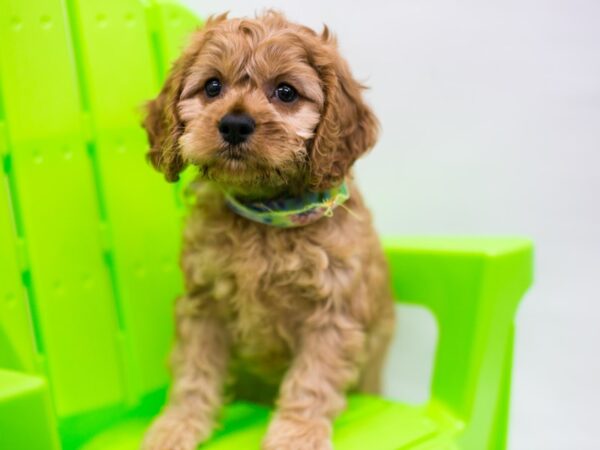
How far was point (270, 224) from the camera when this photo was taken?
1.50 metres

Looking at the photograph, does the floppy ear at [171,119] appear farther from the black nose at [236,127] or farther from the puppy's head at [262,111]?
the black nose at [236,127]

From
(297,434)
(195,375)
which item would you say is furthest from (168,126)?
(297,434)

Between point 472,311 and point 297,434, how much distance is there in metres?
0.47

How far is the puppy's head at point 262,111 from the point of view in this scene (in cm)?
131

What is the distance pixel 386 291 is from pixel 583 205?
0.71 metres

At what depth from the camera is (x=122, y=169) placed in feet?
5.61

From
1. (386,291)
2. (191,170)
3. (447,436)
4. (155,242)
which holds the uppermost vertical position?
(191,170)

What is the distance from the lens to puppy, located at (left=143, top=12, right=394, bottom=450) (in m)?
1.36

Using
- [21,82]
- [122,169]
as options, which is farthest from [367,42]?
[21,82]

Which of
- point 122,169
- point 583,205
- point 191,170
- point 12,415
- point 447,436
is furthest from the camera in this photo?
point 583,205

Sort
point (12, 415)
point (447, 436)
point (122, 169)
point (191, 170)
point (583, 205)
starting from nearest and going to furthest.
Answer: point (12, 415), point (447, 436), point (122, 169), point (191, 170), point (583, 205)

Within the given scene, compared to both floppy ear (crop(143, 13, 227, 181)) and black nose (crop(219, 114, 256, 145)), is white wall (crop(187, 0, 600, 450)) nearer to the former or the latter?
floppy ear (crop(143, 13, 227, 181))

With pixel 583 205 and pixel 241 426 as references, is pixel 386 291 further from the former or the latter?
pixel 583 205

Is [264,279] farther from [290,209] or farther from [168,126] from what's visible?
[168,126]
